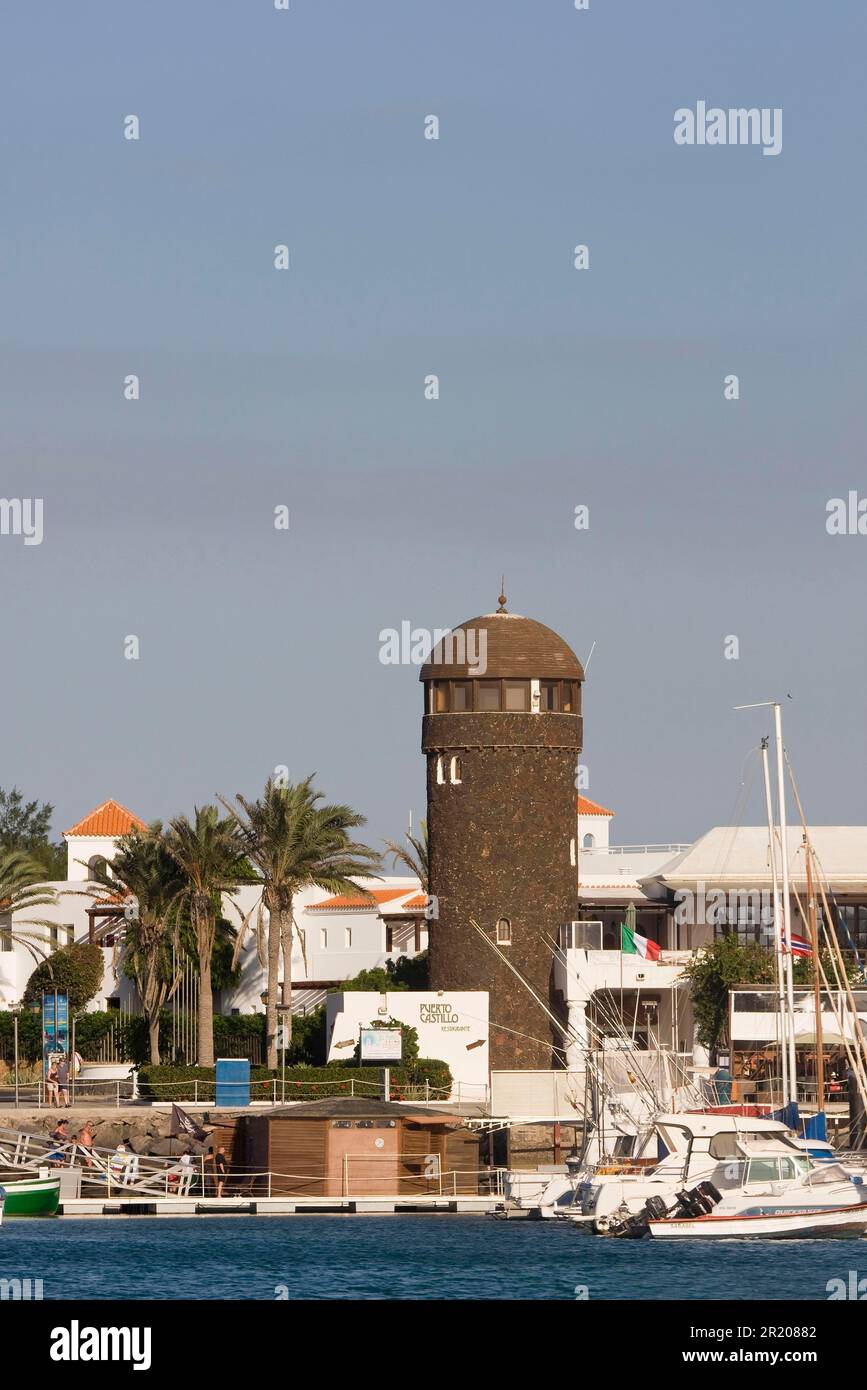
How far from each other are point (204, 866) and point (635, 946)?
14.1 meters

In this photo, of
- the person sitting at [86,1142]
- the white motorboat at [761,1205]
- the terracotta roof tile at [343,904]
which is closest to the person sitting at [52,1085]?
the person sitting at [86,1142]

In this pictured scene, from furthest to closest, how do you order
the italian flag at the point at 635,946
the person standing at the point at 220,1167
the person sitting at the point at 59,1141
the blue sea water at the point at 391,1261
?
the italian flag at the point at 635,946
the person standing at the point at 220,1167
the person sitting at the point at 59,1141
the blue sea water at the point at 391,1261

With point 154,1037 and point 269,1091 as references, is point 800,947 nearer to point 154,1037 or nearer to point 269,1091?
point 269,1091

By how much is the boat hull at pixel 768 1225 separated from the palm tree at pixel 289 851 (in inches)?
1033

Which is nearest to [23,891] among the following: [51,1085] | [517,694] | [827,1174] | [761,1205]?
[51,1085]

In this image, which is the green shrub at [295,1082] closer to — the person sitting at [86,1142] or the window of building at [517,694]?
the person sitting at [86,1142]

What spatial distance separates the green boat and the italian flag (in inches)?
908

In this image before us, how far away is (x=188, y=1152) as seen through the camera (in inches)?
2432

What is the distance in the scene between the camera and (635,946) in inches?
2916

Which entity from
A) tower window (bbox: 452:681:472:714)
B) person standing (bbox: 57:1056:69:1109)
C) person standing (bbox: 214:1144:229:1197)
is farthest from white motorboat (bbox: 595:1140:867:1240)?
tower window (bbox: 452:681:472:714)

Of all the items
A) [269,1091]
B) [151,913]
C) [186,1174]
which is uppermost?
[151,913]

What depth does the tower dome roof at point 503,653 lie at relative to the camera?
75438mm

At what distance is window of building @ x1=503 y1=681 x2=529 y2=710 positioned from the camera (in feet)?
246
